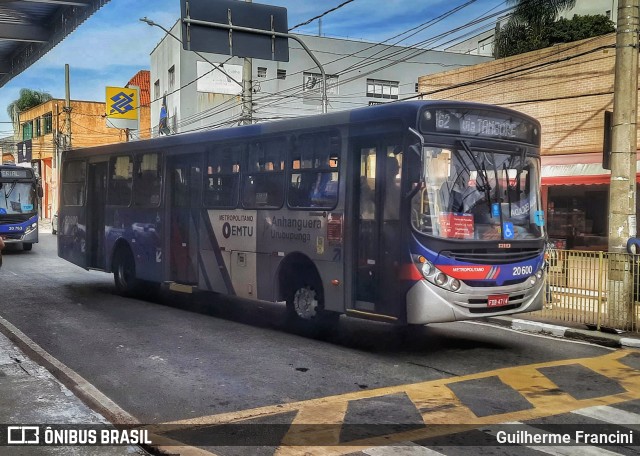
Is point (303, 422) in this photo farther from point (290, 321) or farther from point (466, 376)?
point (290, 321)

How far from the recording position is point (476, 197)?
858 centimetres

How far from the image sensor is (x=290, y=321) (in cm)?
1062

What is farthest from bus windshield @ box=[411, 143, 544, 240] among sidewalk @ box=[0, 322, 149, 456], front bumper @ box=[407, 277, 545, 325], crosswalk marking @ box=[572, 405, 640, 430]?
sidewalk @ box=[0, 322, 149, 456]

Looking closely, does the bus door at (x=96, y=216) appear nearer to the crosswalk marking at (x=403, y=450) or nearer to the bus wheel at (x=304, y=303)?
the bus wheel at (x=304, y=303)

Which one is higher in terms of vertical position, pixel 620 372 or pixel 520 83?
pixel 520 83

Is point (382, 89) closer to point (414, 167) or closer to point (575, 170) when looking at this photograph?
point (575, 170)

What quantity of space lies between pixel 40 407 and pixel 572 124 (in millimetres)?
16476

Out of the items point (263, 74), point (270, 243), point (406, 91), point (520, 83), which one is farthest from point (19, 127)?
point (270, 243)

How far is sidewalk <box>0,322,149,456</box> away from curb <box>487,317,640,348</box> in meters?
7.56

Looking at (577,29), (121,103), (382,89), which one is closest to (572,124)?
(577,29)

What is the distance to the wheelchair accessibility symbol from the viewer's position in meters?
8.82

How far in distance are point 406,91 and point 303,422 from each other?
146ft

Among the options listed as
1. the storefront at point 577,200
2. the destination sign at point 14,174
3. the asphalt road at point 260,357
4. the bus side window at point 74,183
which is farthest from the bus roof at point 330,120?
the destination sign at point 14,174

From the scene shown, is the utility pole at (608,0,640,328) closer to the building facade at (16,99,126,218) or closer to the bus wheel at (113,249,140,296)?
the bus wheel at (113,249,140,296)
